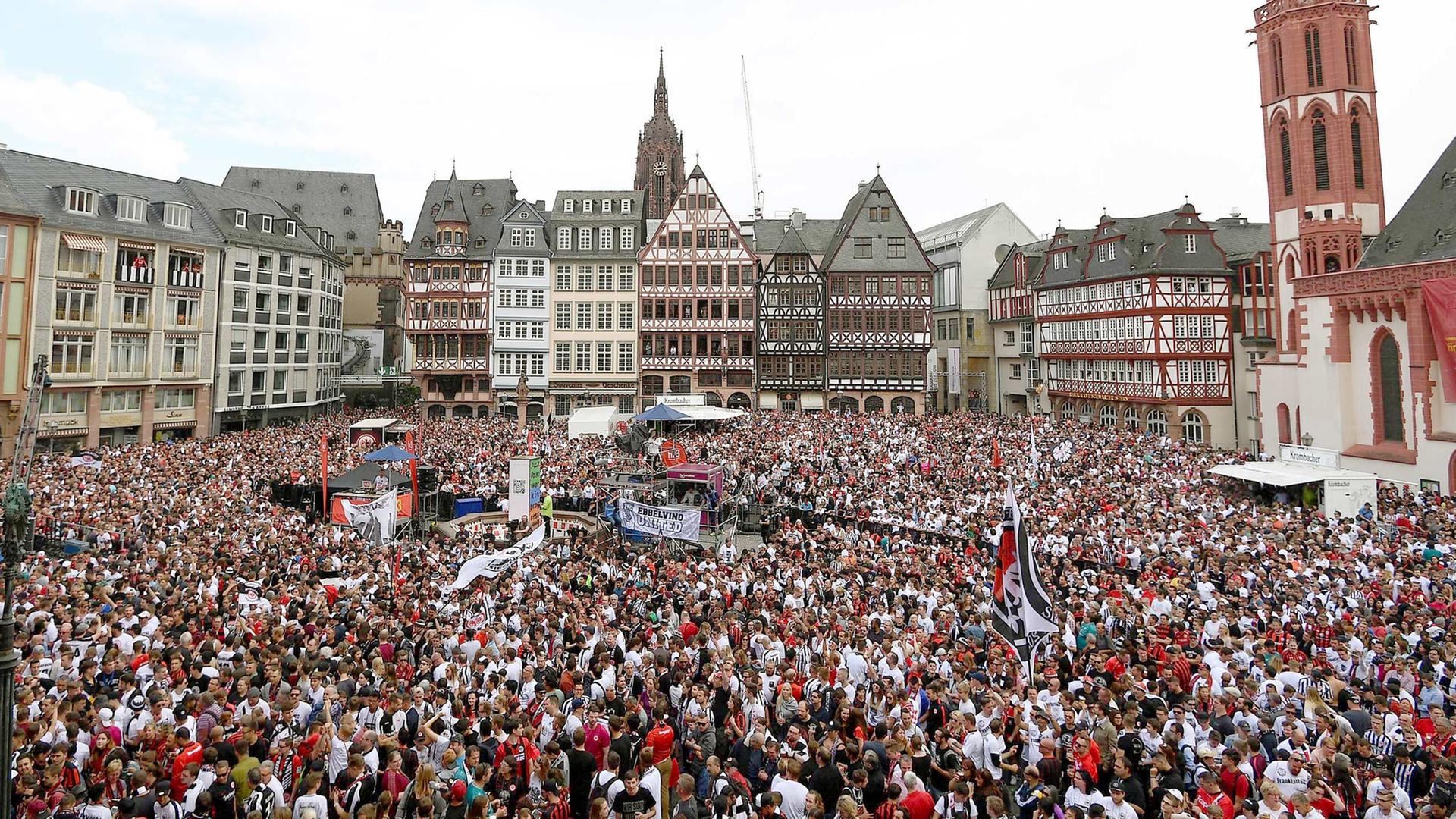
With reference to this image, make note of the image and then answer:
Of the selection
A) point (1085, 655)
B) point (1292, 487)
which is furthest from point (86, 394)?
point (1292, 487)

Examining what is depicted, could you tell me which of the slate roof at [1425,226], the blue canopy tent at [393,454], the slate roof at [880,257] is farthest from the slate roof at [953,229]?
the blue canopy tent at [393,454]

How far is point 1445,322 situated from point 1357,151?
13966 millimetres

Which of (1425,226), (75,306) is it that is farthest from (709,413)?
(75,306)

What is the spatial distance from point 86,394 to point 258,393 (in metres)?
10.0

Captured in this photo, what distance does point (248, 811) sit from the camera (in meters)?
6.77

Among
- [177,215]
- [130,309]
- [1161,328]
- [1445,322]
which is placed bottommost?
[1445,322]

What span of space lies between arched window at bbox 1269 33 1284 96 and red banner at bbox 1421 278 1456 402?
586 inches

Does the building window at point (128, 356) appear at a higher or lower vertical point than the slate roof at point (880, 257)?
lower

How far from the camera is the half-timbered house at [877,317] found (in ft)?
163

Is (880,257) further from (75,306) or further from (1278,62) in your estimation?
(75,306)

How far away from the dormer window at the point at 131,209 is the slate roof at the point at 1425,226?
5693cm

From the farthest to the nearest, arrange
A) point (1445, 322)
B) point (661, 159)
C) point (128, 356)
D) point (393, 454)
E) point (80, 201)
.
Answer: point (661, 159), point (128, 356), point (80, 201), point (1445, 322), point (393, 454)

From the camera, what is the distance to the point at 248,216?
157 feet

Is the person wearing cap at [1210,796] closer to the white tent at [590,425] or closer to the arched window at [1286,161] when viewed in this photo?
the white tent at [590,425]
